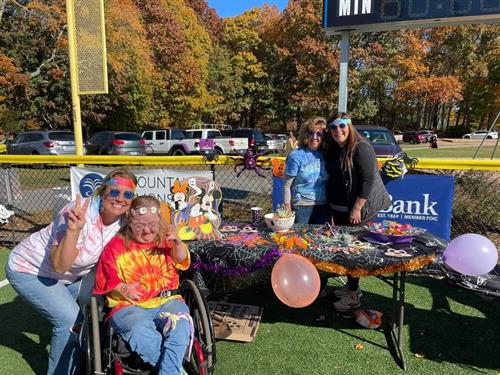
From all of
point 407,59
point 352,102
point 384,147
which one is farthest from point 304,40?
point 384,147

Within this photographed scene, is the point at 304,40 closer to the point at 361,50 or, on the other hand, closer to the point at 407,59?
the point at 361,50

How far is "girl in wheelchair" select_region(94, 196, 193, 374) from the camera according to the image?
7.03 ft

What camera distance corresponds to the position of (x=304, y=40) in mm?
32281

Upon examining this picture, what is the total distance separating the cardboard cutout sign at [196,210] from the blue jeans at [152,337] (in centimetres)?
88

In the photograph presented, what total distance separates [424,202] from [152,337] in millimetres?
3136

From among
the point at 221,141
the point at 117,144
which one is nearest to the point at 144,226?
the point at 117,144

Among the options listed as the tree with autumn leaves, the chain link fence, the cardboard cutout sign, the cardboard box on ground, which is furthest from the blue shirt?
the tree with autumn leaves

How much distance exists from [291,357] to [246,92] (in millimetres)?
37049

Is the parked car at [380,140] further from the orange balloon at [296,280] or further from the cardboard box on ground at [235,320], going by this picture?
the orange balloon at [296,280]

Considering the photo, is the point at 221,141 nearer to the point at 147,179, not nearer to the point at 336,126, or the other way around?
the point at 147,179

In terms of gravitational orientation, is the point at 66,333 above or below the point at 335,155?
below

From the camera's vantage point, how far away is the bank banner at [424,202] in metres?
4.06

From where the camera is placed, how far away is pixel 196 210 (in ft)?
11.3

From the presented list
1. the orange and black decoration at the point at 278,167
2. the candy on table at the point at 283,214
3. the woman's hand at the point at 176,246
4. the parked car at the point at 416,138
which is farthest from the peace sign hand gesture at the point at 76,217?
the parked car at the point at 416,138
